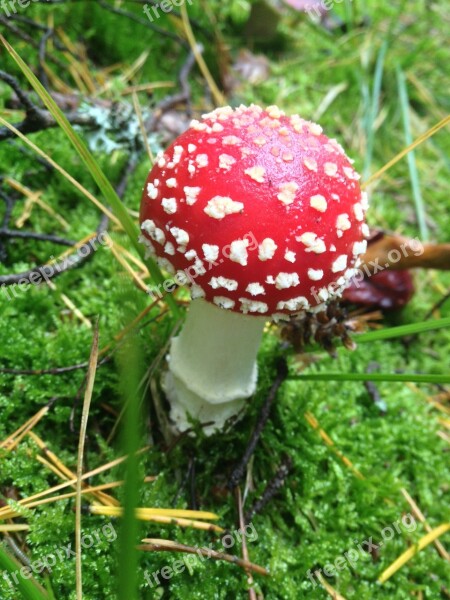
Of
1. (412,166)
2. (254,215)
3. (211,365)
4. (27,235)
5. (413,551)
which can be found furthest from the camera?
(412,166)

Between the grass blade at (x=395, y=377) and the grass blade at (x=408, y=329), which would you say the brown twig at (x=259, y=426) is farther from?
the grass blade at (x=408, y=329)

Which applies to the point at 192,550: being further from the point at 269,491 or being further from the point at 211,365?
the point at 211,365

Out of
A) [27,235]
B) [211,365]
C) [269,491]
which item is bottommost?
[269,491]

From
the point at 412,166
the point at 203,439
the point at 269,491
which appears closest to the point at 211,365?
the point at 203,439

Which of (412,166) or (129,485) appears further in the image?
(412,166)

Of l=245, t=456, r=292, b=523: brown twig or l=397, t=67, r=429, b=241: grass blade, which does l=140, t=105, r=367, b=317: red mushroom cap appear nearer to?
l=245, t=456, r=292, b=523: brown twig

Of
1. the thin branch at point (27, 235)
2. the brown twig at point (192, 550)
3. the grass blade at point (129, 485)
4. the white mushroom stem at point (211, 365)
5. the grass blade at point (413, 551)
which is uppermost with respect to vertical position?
the grass blade at point (129, 485)

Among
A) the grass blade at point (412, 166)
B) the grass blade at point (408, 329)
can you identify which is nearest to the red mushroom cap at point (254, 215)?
the grass blade at point (408, 329)
